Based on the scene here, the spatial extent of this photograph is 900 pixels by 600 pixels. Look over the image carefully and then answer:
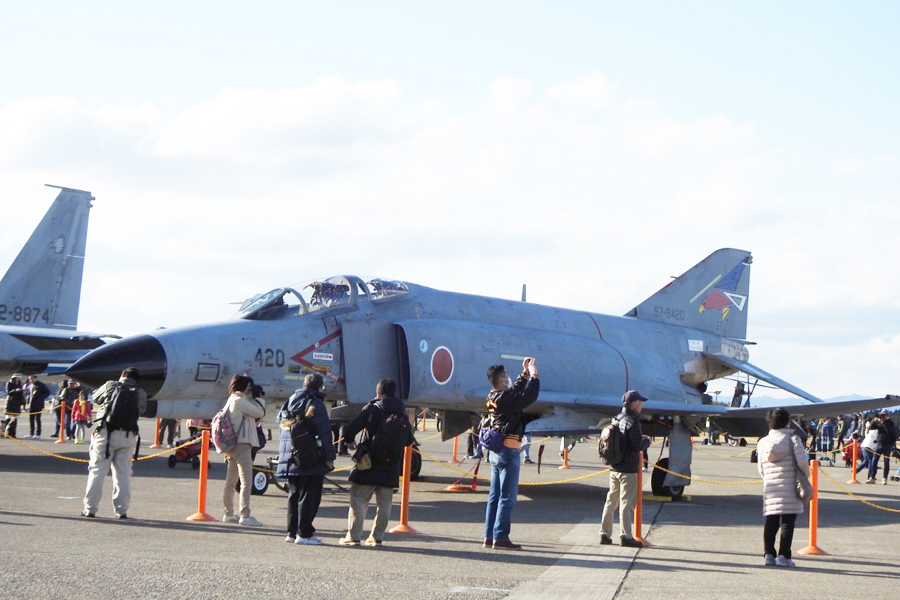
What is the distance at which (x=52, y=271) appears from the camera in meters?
23.4

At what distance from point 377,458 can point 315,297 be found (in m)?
5.07

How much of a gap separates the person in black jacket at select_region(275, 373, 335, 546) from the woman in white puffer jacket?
3.91m

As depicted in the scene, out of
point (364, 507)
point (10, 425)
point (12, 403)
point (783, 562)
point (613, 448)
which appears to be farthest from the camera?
point (12, 403)

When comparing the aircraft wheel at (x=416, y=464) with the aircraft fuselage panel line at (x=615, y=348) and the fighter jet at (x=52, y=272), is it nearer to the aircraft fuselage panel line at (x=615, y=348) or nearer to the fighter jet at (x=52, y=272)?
the aircraft fuselage panel line at (x=615, y=348)

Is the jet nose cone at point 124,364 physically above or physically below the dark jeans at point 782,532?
above

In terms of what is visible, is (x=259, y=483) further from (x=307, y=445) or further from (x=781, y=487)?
(x=781, y=487)

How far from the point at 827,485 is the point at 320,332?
1193 cm

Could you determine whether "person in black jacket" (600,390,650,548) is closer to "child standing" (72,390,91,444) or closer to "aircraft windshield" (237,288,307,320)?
"aircraft windshield" (237,288,307,320)

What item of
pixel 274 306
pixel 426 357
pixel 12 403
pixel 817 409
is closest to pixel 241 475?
pixel 274 306

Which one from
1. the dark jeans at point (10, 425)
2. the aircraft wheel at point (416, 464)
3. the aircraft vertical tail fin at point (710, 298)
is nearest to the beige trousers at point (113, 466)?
the aircraft wheel at point (416, 464)

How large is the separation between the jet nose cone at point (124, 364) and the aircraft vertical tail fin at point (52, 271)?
11903mm

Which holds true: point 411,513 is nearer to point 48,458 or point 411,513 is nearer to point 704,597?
point 704,597

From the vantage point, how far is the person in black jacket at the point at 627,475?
9953mm

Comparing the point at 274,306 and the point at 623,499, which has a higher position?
the point at 274,306
